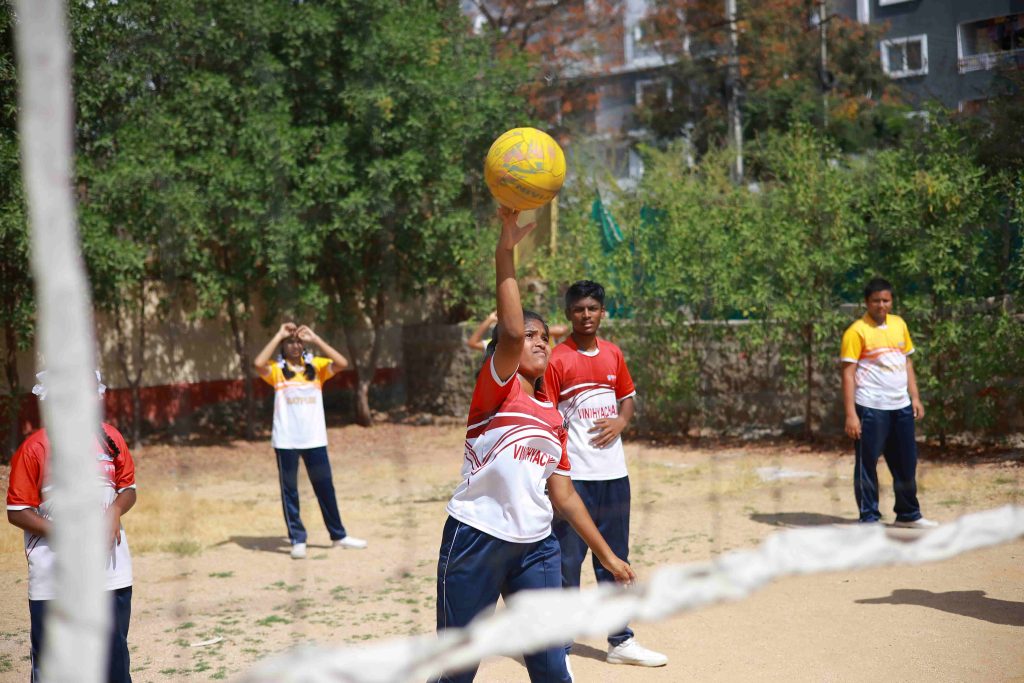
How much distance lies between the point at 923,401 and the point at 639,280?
157 inches

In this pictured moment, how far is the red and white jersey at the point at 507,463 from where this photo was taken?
135 inches

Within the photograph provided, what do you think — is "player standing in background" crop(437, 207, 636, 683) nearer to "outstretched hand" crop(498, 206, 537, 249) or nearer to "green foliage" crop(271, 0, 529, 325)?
"outstretched hand" crop(498, 206, 537, 249)

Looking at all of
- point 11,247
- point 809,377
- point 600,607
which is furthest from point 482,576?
point 11,247

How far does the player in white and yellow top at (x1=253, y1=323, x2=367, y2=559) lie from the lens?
7750mm

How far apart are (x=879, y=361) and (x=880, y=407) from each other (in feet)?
1.13

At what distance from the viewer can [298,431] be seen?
25.5 feet

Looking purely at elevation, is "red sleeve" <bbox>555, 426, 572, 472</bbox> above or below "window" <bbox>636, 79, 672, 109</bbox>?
below

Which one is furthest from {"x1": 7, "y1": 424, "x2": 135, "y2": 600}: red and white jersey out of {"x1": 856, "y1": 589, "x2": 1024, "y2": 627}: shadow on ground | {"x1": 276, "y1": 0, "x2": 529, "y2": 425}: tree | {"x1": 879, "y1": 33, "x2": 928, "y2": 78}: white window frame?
{"x1": 879, "y1": 33, "x2": 928, "y2": 78}: white window frame

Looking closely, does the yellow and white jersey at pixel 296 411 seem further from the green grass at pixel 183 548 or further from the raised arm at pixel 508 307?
the raised arm at pixel 508 307

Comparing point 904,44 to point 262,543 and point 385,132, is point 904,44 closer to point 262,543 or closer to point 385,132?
point 385,132

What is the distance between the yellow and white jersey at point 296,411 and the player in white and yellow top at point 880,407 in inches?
160

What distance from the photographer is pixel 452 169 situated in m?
14.6

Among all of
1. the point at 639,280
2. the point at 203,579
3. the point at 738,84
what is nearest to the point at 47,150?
the point at 203,579

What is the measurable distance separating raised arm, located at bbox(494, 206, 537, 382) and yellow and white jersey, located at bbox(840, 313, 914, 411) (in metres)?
4.85
